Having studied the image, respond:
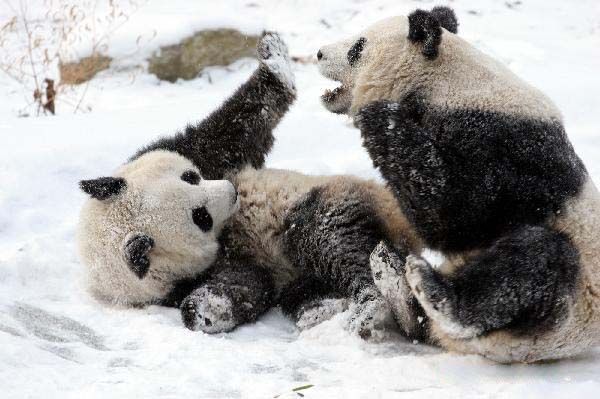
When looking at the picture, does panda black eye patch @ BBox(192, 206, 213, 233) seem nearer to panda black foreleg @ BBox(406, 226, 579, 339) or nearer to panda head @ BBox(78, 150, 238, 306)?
panda head @ BBox(78, 150, 238, 306)

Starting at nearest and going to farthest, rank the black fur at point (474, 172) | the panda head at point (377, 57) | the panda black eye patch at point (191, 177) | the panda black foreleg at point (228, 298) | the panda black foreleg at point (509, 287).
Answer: the panda black foreleg at point (509, 287), the black fur at point (474, 172), the panda head at point (377, 57), the panda black foreleg at point (228, 298), the panda black eye patch at point (191, 177)

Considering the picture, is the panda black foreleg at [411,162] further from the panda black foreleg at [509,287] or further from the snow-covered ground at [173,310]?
the snow-covered ground at [173,310]

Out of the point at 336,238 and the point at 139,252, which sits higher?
the point at 336,238

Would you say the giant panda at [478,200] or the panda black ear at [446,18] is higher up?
the panda black ear at [446,18]

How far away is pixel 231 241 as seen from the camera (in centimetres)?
509

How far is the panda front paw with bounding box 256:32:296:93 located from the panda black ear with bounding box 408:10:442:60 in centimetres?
161

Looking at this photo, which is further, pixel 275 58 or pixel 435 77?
pixel 275 58

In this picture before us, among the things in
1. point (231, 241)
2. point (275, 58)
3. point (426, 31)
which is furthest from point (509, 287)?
point (275, 58)

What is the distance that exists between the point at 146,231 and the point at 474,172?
207cm

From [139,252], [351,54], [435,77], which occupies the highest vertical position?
[435,77]

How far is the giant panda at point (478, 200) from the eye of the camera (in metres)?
3.60

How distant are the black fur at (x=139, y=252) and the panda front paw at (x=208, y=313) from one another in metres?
0.35

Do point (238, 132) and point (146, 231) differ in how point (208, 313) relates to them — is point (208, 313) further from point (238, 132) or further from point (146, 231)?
point (238, 132)

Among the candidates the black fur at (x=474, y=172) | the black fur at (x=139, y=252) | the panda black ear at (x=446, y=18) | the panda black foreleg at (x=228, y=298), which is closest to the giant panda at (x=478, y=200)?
the black fur at (x=474, y=172)
